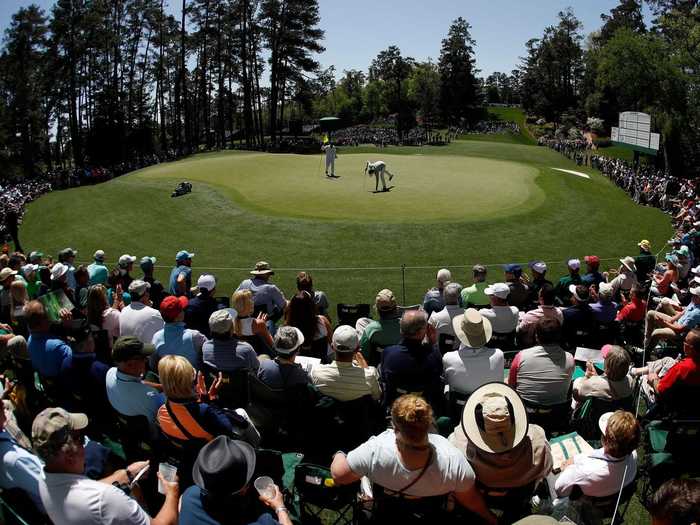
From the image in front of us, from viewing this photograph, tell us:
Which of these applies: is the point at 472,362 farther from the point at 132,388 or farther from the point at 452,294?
the point at 132,388

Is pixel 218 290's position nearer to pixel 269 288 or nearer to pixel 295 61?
pixel 269 288

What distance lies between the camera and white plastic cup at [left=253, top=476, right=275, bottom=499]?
3.86m

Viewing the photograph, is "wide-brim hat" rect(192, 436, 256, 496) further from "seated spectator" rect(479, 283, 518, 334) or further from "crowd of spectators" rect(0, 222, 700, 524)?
"seated spectator" rect(479, 283, 518, 334)

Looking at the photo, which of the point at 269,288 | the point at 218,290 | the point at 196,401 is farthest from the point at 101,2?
the point at 196,401

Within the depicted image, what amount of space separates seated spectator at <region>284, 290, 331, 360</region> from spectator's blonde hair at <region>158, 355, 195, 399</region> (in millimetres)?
3567

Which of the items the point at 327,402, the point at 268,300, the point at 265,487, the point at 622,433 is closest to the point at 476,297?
the point at 268,300

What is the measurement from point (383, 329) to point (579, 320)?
3.43m

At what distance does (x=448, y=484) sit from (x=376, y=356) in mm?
3813

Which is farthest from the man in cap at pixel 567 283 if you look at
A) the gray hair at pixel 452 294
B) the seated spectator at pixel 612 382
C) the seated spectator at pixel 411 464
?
the seated spectator at pixel 411 464

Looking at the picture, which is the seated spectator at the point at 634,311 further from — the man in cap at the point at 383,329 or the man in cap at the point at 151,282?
the man in cap at the point at 151,282

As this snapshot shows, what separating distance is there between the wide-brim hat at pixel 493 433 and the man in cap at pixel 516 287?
6.04m

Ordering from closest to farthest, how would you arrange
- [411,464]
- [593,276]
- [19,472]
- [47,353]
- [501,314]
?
1. [411,464]
2. [19,472]
3. [47,353]
4. [501,314]
5. [593,276]

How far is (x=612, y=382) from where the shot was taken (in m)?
5.89

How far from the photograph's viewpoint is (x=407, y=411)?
3928mm
